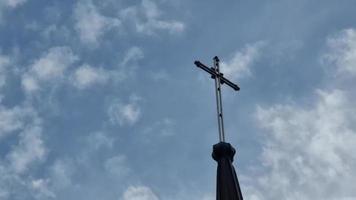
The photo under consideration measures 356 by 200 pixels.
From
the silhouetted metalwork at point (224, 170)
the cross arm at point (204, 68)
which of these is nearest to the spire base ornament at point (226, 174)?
the silhouetted metalwork at point (224, 170)

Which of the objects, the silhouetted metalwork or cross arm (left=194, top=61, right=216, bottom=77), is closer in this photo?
the silhouetted metalwork

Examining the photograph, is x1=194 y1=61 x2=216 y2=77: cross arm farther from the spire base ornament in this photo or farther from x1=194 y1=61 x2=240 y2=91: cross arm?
the spire base ornament

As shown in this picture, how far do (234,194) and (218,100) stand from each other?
558 centimetres

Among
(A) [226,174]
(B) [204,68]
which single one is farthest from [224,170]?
(B) [204,68]

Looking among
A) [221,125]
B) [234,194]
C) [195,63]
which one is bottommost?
[234,194]

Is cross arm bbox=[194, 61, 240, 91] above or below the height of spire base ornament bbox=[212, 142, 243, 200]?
above

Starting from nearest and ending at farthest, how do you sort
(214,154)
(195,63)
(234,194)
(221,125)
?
(234,194), (214,154), (221,125), (195,63)

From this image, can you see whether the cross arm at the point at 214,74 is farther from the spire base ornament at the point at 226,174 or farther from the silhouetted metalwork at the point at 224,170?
the spire base ornament at the point at 226,174

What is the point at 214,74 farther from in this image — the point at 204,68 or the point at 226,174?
the point at 226,174

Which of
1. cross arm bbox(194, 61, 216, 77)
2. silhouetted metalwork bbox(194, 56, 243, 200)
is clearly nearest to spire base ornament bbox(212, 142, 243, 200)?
silhouetted metalwork bbox(194, 56, 243, 200)

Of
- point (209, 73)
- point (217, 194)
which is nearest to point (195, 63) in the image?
point (209, 73)

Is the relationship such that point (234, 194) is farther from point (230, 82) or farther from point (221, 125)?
point (230, 82)

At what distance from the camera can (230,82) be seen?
26766 millimetres

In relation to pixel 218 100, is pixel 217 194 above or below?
below
